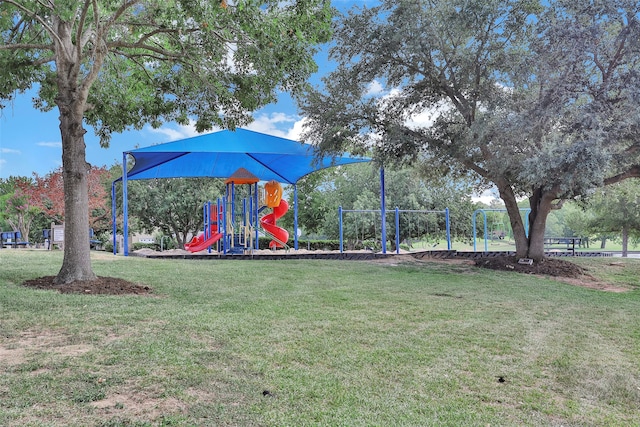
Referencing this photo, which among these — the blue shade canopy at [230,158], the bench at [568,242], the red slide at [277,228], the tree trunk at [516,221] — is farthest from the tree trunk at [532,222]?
the red slide at [277,228]

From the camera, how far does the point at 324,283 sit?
862cm

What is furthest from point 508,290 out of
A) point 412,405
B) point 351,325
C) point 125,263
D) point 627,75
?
point 125,263

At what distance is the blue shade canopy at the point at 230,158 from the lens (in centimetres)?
1339

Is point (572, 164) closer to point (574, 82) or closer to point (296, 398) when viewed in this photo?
point (574, 82)

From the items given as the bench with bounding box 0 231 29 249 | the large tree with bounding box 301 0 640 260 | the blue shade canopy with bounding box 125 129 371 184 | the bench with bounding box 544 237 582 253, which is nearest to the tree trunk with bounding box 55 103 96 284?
the blue shade canopy with bounding box 125 129 371 184

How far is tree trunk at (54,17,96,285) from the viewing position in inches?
285

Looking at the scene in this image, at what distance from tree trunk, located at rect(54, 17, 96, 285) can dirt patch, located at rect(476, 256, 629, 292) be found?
9760 mm

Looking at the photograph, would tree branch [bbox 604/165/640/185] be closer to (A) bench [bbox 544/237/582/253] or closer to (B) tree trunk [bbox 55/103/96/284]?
(A) bench [bbox 544/237/582/253]

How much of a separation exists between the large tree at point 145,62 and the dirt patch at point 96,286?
25 centimetres

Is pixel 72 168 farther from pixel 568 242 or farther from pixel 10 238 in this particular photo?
pixel 10 238

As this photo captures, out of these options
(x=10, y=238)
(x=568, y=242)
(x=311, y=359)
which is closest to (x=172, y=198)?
(x=10, y=238)

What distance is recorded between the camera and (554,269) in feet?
38.7

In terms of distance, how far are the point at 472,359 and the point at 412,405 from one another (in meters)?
1.27

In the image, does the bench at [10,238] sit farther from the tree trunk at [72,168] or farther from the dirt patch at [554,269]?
the dirt patch at [554,269]
